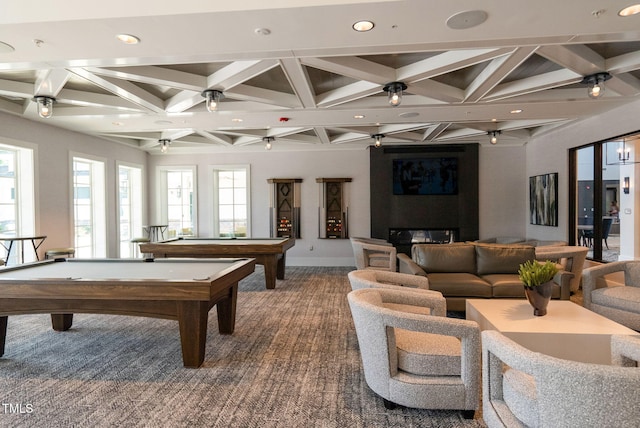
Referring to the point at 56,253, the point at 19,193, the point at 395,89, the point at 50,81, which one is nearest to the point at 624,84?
the point at 395,89

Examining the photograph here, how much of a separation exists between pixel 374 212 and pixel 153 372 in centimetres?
587

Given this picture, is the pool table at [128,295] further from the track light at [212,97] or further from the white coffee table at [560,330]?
the white coffee table at [560,330]

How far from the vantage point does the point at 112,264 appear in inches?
148

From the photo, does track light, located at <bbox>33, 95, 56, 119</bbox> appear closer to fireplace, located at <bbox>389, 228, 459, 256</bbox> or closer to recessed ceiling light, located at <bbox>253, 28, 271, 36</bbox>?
recessed ceiling light, located at <bbox>253, 28, 271, 36</bbox>

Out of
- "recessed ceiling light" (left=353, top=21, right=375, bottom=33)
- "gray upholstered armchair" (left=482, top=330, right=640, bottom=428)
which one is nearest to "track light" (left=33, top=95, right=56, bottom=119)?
"recessed ceiling light" (left=353, top=21, right=375, bottom=33)

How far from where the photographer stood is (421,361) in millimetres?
2154

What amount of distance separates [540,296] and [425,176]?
206 inches

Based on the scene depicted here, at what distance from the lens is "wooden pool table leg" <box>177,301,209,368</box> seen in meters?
2.84

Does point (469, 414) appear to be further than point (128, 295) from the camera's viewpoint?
No

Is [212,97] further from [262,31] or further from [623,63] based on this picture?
[623,63]

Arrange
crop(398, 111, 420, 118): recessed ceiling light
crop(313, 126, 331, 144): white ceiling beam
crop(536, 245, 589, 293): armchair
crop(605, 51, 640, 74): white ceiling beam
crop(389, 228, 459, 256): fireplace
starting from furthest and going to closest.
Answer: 1. crop(389, 228, 459, 256): fireplace
2. crop(313, 126, 331, 144): white ceiling beam
3. crop(398, 111, 420, 118): recessed ceiling light
4. crop(536, 245, 589, 293): armchair
5. crop(605, 51, 640, 74): white ceiling beam

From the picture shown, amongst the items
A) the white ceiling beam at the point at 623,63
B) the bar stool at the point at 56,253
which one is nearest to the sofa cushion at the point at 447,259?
the white ceiling beam at the point at 623,63

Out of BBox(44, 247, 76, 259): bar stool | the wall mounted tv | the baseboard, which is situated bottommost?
the baseboard

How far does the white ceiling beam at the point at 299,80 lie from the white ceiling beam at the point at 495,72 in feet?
6.12
